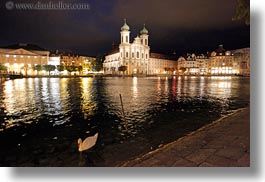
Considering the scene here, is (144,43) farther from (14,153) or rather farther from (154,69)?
(14,153)

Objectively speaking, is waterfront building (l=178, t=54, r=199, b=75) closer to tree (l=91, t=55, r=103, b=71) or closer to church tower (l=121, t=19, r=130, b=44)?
church tower (l=121, t=19, r=130, b=44)

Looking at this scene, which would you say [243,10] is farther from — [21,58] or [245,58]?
[21,58]

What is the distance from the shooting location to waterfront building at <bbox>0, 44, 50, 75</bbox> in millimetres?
54344

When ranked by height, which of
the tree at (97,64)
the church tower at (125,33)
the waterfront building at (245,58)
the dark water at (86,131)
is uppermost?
the church tower at (125,33)

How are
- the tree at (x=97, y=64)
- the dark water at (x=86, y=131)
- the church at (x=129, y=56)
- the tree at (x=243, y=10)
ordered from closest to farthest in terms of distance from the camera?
the dark water at (x=86, y=131) < the tree at (x=243, y=10) < the church at (x=129, y=56) < the tree at (x=97, y=64)

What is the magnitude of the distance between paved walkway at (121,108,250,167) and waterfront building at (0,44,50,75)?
56.8m

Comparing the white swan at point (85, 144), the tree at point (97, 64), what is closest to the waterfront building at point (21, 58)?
the tree at point (97, 64)

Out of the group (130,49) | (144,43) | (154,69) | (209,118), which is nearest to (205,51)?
(154,69)

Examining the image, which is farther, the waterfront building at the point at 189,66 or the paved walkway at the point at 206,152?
the waterfront building at the point at 189,66

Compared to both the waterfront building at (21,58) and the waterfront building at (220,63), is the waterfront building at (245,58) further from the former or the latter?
the waterfront building at (21,58)

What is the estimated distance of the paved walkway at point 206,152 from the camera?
342 centimetres

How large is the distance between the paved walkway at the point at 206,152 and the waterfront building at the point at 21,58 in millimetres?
56841

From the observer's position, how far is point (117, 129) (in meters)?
6.37

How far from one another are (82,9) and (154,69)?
263 ft
